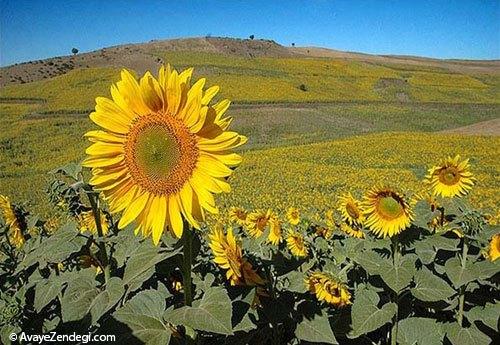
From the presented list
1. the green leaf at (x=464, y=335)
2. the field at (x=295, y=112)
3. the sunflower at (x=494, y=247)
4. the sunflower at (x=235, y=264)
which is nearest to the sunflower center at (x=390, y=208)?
the sunflower at (x=494, y=247)

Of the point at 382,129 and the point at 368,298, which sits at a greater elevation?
the point at 368,298

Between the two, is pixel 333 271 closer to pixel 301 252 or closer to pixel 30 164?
pixel 301 252

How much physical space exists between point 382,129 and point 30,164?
2386cm

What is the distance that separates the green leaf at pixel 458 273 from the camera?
2.56 metres

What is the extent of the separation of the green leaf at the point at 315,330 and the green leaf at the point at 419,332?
0.63m

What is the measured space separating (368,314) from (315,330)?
0.43 metres

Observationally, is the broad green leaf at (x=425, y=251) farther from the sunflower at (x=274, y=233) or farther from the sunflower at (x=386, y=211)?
the sunflower at (x=274, y=233)

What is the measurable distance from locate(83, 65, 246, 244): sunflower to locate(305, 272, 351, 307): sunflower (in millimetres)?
1255

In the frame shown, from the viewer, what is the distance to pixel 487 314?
268cm

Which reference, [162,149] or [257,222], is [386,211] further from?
[162,149]

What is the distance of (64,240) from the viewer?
2.19m

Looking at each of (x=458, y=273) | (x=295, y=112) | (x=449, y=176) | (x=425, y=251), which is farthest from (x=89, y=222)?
(x=295, y=112)

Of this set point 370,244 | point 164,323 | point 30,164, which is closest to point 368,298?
point 370,244

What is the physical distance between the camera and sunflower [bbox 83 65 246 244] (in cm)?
164
